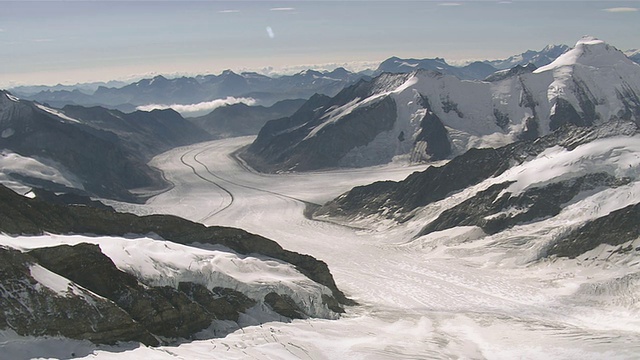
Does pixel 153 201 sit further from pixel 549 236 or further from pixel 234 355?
pixel 234 355

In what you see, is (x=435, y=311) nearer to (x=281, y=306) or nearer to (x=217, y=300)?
(x=281, y=306)

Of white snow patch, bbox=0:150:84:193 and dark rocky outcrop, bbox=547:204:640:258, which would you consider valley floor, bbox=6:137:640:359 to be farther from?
white snow patch, bbox=0:150:84:193

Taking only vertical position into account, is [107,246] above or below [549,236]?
above

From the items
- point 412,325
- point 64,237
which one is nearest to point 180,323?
point 64,237

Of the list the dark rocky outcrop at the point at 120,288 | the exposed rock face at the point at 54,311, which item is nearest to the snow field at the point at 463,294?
the exposed rock face at the point at 54,311

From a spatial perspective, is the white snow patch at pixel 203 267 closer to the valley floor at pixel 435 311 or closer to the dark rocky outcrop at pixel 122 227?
the dark rocky outcrop at pixel 122 227

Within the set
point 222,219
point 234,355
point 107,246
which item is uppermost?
point 107,246
